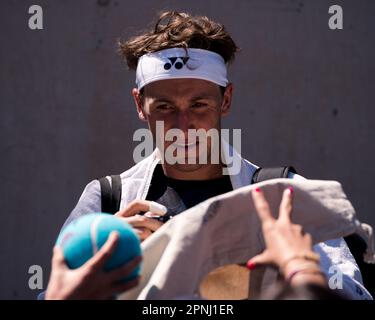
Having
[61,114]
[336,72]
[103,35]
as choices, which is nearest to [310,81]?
[336,72]

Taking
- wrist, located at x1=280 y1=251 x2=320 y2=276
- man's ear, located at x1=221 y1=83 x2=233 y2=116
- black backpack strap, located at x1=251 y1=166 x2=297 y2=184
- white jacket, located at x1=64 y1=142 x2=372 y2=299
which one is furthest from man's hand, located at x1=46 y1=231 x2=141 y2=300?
man's ear, located at x1=221 y1=83 x2=233 y2=116

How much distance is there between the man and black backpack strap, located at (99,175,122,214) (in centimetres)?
2

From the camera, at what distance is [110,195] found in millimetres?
2410

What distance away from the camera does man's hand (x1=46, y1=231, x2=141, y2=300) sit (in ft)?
4.39

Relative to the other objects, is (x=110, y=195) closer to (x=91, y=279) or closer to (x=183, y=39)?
(x=183, y=39)

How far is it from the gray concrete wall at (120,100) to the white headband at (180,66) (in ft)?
4.75

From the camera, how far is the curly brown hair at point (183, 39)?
2570 millimetres

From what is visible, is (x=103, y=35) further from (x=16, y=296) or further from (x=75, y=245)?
(x=75, y=245)

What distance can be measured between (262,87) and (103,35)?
1178 mm

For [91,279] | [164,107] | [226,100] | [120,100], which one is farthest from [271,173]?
[120,100]

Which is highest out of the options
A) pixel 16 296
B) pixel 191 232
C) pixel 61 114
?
pixel 61 114

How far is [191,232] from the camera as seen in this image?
1602 millimetres

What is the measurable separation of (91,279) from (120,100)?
2766 mm

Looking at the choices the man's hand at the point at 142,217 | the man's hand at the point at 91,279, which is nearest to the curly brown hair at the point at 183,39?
the man's hand at the point at 142,217
